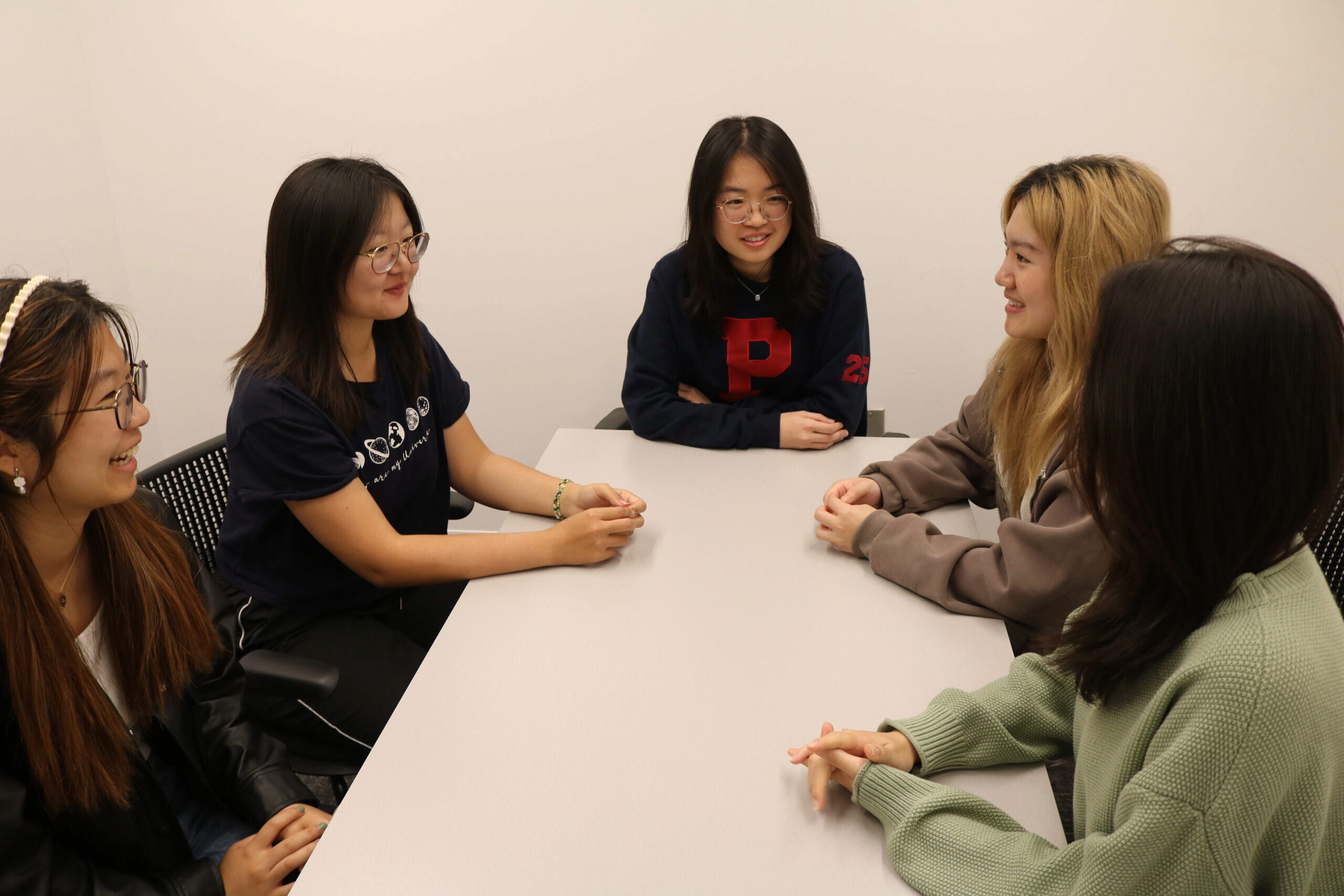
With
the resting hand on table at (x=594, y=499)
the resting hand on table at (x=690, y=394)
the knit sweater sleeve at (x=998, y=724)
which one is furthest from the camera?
the resting hand on table at (x=690, y=394)

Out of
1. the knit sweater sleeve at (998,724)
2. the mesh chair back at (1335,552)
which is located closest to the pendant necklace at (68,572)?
the knit sweater sleeve at (998,724)

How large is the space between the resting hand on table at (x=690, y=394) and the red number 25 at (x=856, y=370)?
326 mm

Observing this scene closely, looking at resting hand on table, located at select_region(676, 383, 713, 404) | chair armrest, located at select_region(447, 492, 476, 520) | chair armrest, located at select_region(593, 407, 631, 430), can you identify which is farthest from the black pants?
resting hand on table, located at select_region(676, 383, 713, 404)

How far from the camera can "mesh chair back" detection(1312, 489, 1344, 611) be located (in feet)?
5.15

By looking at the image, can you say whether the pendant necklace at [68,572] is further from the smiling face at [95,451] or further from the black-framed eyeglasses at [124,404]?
the black-framed eyeglasses at [124,404]

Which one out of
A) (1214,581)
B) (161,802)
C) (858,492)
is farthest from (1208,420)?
(161,802)

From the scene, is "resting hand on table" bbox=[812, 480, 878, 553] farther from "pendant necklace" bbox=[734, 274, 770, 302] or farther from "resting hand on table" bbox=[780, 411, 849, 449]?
"pendant necklace" bbox=[734, 274, 770, 302]

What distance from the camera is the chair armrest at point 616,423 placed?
2.31 metres

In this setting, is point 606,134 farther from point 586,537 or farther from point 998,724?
point 998,724

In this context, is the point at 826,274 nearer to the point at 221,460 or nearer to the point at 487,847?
the point at 221,460

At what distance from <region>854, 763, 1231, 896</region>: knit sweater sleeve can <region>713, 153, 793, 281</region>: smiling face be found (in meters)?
1.28

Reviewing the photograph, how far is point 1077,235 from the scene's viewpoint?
147cm

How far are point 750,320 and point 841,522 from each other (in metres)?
0.73

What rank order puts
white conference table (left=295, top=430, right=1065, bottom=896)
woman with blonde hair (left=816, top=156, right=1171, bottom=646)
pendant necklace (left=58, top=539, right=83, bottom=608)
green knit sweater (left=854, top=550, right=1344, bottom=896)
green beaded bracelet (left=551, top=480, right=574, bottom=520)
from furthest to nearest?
green beaded bracelet (left=551, top=480, right=574, bottom=520)
woman with blonde hair (left=816, top=156, right=1171, bottom=646)
pendant necklace (left=58, top=539, right=83, bottom=608)
white conference table (left=295, top=430, right=1065, bottom=896)
green knit sweater (left=854, top=550, right=1344, bottom=896)
